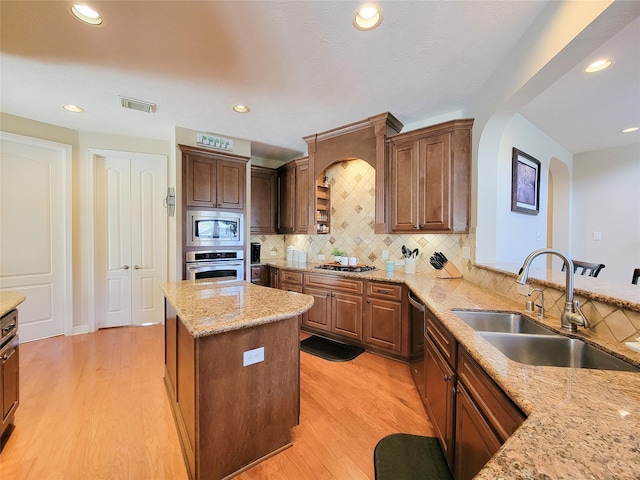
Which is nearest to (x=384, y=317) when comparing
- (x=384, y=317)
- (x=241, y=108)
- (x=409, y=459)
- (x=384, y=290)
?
(x=384, y=317)

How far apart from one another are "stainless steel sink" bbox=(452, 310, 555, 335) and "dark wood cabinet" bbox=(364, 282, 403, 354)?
105 centimetres

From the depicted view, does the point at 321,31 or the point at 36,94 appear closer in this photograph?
the point at 321,31

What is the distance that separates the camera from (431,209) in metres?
2.88

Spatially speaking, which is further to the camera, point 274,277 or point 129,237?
point 274,277

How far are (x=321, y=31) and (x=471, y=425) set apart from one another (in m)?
2.41

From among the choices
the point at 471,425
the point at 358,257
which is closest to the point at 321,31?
the point at 471,425

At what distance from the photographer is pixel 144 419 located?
197 cm

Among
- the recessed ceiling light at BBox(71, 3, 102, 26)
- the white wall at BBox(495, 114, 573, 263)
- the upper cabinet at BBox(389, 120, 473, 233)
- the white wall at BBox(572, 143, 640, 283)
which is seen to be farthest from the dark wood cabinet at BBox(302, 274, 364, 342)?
the white wall at BBox(572, 143, 640, 283)

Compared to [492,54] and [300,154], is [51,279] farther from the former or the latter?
[492,54]

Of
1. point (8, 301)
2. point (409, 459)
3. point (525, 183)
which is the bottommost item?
point (409, 459)

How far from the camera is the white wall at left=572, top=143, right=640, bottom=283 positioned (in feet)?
12.8

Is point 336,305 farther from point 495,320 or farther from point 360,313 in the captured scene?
point 495,320

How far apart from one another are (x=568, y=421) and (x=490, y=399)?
367 mm

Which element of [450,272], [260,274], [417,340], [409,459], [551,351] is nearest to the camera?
[551,351]
